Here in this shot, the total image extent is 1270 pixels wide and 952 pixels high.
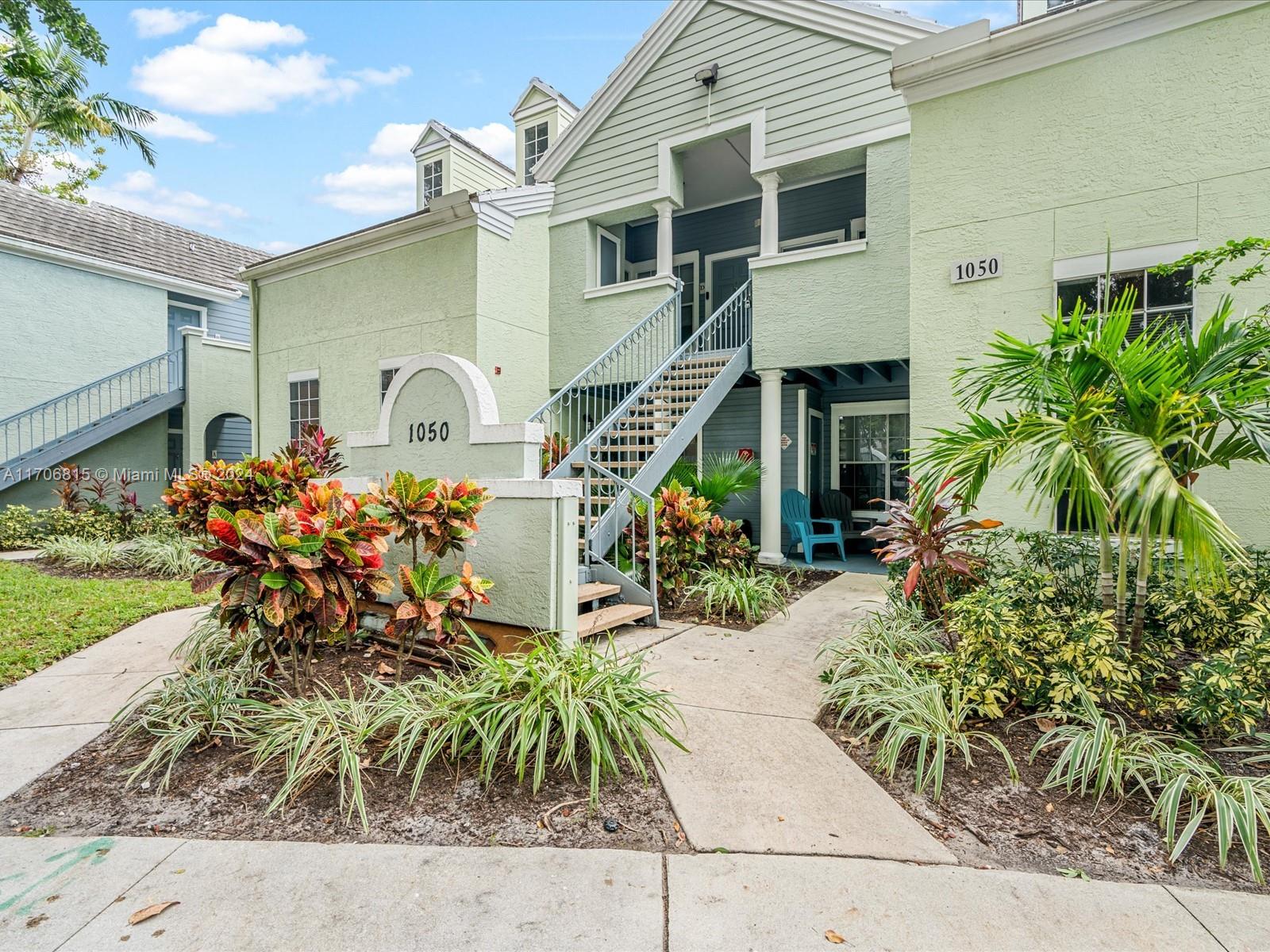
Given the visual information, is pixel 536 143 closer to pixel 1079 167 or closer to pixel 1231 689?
pixel 1079 167

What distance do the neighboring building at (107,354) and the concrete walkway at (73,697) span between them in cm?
863

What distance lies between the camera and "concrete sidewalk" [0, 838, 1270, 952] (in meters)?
1.96

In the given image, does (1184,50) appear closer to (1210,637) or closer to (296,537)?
(1210,637)

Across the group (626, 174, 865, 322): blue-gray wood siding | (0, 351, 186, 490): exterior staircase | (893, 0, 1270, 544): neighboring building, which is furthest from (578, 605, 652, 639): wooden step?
(0, 351, 186, 490): exterior staircase

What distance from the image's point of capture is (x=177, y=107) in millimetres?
21438

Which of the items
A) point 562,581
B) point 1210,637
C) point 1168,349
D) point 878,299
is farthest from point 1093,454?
point 878,299

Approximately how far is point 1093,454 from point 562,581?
298cm

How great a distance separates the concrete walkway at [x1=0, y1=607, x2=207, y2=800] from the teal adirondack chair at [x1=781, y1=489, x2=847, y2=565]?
273 inches

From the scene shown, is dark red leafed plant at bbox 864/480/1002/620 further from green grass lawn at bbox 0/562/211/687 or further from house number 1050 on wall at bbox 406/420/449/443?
green grass lawn at bbox 0/562/211/687

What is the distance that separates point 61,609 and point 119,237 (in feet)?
36.9

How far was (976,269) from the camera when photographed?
5.63 meters

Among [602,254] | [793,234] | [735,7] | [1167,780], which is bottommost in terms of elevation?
[1167,780]

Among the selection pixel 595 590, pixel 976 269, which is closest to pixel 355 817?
pixel 595 590

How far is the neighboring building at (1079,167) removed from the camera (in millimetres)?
4812
